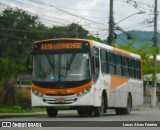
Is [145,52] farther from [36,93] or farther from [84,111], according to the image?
[36,93]

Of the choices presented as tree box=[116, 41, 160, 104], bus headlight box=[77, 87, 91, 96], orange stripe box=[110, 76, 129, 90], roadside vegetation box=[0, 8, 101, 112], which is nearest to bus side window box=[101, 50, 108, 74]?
orange stripe box=[110, 76, 129, 90]

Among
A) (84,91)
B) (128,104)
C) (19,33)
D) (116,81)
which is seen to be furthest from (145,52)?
(19,33)

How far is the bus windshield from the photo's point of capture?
24594 mm

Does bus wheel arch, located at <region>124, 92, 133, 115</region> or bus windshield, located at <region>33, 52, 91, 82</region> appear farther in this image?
bus wheel arch, located at <region>124, 92, 133, 115</region>

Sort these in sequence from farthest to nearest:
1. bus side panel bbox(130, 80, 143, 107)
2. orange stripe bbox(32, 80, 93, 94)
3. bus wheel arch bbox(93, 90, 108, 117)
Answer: bus side panel bbox(130, 80, 143, 107) → bus wheel arch bbox(93, 90, 108, 117) → orange stripe bbox(32, 80, 93, 94)

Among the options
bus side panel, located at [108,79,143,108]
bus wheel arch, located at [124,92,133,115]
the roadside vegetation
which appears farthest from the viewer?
the roadside vegetation

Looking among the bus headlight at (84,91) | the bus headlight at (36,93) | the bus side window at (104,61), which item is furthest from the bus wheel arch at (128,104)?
the bus headlight at (36,93)

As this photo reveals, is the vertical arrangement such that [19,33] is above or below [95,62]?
above

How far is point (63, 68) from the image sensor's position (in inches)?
971

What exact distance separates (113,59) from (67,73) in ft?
14.9

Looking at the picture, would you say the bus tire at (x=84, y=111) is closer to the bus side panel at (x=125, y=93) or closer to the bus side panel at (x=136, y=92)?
the bus side panel at (x=125, y=93)

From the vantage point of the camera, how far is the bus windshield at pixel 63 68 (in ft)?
80.7

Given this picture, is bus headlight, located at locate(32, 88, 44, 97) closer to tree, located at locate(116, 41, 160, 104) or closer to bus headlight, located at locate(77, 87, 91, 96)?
bus headlight, located at locate(77, 87, 91, 96)

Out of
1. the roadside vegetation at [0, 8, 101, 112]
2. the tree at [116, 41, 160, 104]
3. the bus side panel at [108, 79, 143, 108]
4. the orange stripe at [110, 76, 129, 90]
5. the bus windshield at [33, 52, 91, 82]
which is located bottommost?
the bus side panel at [108, 79, 143, 108]
